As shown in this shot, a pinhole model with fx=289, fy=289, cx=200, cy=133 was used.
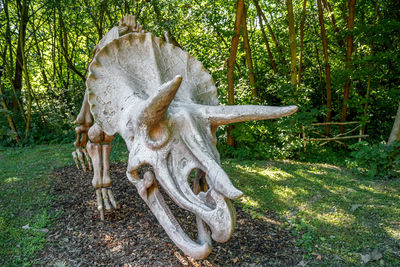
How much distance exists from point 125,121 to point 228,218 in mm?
1358

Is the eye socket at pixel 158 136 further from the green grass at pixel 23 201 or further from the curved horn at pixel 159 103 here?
the green grass at pixel 23 201

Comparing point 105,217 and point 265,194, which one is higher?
point 105,217

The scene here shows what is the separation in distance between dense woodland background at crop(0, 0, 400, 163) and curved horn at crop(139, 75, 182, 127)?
4443 millimetres

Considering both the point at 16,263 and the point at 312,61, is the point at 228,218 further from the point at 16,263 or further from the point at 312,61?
the point at 312,61

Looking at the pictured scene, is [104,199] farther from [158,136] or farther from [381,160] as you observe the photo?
[381,160]

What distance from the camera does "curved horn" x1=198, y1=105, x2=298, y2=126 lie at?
80.4 inches

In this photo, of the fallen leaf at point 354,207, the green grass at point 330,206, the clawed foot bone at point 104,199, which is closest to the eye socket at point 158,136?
the clawed foot bone at point 104,199

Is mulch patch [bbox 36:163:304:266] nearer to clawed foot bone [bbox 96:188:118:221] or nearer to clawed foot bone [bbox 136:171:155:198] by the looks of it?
clawed foot bone [bbox 96:188:118:221]

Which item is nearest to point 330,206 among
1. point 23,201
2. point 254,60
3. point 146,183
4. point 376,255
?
point 376,255

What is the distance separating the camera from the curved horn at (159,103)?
1.74m

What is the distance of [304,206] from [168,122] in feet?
10.1

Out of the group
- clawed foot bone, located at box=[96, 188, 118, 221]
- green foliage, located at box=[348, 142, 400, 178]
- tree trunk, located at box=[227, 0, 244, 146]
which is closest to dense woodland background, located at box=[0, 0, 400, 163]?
tree trunk, located at box=[227, 0, 244, 146]

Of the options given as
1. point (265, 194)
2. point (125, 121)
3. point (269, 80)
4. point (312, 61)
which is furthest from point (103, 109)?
point (312, 61)

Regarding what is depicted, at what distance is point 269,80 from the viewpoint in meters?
9.65
